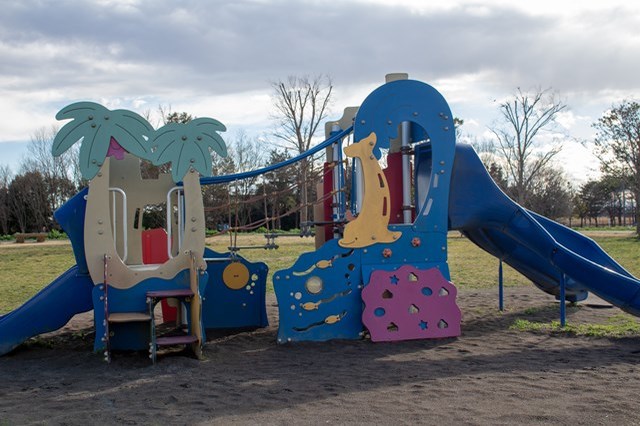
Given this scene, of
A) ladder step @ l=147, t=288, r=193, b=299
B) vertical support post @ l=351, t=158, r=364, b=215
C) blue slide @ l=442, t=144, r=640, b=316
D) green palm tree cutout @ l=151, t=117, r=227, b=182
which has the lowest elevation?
ladder step @ l=147, t=288, r=193, b=299

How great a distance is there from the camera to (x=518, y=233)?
27.1ft

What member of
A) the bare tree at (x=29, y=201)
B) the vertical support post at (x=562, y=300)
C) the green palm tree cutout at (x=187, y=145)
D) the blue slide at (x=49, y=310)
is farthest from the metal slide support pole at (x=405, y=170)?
the bare tree at (x=29, y=201)

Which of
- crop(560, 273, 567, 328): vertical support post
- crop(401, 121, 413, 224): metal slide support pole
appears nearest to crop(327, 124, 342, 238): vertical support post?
crop(401, 121, 413, 224): metal slide support pole

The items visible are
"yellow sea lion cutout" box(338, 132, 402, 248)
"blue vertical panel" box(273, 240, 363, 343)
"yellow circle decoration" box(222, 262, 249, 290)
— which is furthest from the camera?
"yellow circle decoration" box(222, 262, 249, 290)

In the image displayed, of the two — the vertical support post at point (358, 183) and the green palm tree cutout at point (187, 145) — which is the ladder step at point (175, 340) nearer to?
the green palm tree cutout at point (187, 145)

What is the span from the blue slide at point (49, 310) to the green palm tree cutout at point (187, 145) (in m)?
1.67

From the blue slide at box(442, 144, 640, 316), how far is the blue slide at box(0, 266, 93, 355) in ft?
14.6

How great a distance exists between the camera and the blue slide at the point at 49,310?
7.21 meters

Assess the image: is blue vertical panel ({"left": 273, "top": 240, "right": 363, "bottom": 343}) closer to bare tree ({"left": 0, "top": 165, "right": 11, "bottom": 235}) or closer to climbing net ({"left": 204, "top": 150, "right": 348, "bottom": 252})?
climbing net ({"left": 204, "top": 150, "right": 348, "bottom": 252})

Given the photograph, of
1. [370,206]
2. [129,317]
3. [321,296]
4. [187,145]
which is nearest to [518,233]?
[370,206]

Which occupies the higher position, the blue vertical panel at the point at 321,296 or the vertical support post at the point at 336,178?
Result: the vertical support post at the point at 336,178

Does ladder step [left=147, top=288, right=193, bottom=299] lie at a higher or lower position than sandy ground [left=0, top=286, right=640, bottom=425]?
higher

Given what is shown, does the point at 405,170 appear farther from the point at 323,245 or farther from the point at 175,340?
the point at 175,340

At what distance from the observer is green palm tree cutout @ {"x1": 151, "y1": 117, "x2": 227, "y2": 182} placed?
7.07 meters
